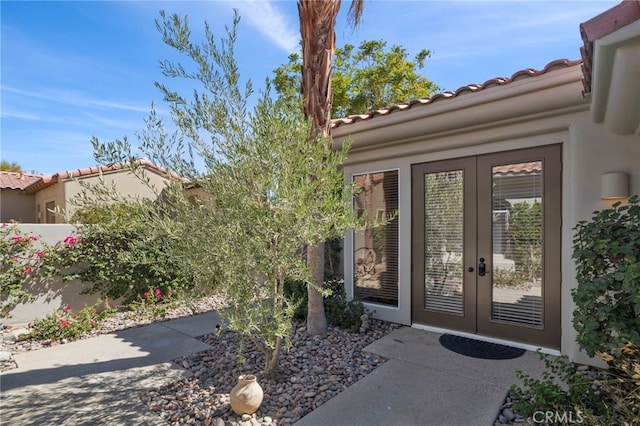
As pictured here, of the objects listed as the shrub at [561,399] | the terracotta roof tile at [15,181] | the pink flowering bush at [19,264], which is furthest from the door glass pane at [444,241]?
the terracotta roof tile at [15,181]

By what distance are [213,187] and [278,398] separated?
2.82m

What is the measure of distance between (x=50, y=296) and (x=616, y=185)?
36.7ft

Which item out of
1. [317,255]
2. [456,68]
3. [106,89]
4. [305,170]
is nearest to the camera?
[305,170]

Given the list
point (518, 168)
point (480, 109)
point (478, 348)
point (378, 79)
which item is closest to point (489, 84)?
point (480, 109)

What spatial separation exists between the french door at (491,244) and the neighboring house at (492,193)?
0.02 meters

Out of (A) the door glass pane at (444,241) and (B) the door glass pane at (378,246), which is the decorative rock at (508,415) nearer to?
(A) the door glass pane at (444,241)

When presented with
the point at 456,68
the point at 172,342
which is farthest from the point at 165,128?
the point at 456,68

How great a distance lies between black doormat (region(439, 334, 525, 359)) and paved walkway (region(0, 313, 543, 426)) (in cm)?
18

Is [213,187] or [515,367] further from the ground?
[213,187]

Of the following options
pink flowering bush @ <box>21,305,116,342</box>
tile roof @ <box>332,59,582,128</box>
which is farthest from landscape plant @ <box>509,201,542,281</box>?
pink flowering bush @ <box>21,305,116,342</box>

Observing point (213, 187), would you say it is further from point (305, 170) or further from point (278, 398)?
point (278, 398)

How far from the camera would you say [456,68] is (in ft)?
32.9

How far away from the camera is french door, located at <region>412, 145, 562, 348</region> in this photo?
5.33 meters

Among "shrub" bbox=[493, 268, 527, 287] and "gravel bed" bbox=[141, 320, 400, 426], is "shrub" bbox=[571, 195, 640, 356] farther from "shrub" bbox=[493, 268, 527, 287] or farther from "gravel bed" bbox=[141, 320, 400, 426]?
"gravel bed" bbox=[141, 320, 400, 426]
